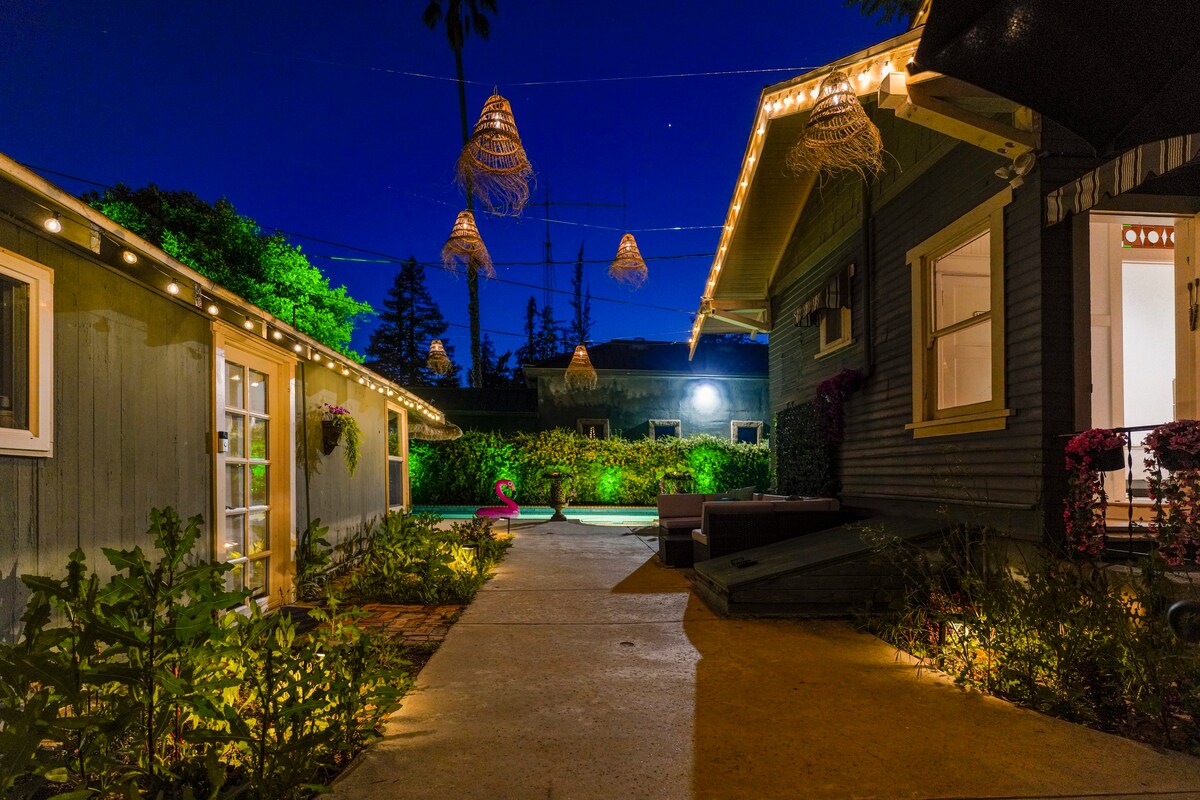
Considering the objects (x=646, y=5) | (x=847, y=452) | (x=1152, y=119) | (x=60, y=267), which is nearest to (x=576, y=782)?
(x=1152, y=119)

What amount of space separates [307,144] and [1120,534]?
3320 cm

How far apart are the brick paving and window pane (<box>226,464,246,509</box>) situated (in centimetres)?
131

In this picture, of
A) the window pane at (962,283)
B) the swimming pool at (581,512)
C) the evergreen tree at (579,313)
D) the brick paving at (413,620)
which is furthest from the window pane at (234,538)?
the evergreen tree at (579,313)

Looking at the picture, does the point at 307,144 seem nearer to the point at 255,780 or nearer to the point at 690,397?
the point at 690,397

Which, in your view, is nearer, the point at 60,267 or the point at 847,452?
the point at 60,267

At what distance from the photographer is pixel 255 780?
7.43ft

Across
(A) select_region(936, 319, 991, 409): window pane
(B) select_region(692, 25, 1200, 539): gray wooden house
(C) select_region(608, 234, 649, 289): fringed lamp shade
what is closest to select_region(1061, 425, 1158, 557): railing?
(B) select_region(692, 25, 1200, 539): gray wooden house

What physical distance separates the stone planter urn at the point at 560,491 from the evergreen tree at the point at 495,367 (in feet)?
107

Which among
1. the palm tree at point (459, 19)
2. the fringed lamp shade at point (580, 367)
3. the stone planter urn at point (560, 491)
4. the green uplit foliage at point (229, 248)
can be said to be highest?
the palm tree at point (459, 19)

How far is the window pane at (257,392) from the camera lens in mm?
5539

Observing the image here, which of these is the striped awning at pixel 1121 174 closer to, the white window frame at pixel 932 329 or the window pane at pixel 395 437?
the white window frame at pixel 932 329

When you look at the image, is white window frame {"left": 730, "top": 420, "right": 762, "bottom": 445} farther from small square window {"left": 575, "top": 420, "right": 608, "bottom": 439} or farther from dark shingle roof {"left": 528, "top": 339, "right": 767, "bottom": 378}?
small square window {"left": 575, "top": 420, "right": 608, "bottom": 439}

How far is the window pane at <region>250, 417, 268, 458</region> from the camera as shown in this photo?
552 cm

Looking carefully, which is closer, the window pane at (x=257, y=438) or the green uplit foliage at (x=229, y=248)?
the window pane at (x=257, y=438)
